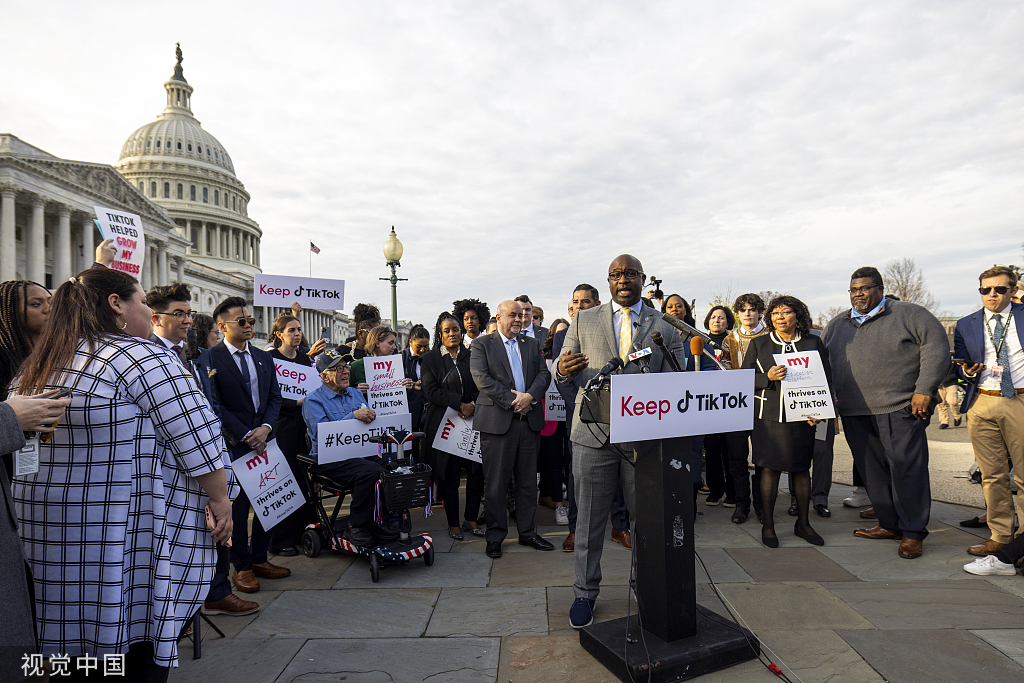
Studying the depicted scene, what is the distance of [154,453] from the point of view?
2428 millimetres

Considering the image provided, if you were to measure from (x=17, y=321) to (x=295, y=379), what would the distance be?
329cm

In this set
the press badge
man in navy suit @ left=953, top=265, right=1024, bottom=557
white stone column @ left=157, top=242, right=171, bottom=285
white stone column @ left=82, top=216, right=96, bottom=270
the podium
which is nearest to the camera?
the press badge

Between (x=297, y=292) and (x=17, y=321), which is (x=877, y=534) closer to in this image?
(x=17, y=321)

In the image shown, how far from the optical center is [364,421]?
18.6 feet

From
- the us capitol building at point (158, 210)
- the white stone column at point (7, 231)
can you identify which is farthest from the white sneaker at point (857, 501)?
the white stone column at point (7, 231)

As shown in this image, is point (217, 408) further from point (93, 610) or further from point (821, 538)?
point (821, 538)

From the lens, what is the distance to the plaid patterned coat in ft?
7.53

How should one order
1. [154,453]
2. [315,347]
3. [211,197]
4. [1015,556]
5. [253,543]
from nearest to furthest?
[154,453]
[1015,556]
[253,543]
[315,347]
[211,197]

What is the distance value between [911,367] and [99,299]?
618 cm

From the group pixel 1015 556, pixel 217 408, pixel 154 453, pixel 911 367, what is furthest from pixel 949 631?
pixel 217 408

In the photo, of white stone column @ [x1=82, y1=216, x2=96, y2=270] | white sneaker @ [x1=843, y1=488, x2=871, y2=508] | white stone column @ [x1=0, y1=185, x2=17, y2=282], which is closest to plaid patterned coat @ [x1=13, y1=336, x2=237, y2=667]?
white sneaker @ [x1=843, y1=488, x2=871, y2=508]

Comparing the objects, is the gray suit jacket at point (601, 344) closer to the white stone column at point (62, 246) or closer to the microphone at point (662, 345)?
the microphone at point (662, 345)

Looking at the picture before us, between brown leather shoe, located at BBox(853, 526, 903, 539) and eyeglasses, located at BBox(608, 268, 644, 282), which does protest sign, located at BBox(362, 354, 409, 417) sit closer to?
eyeglasses, located at BBox(608, 268, 644, 282)

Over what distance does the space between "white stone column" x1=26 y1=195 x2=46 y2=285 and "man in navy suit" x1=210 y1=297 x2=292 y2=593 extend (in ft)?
184
